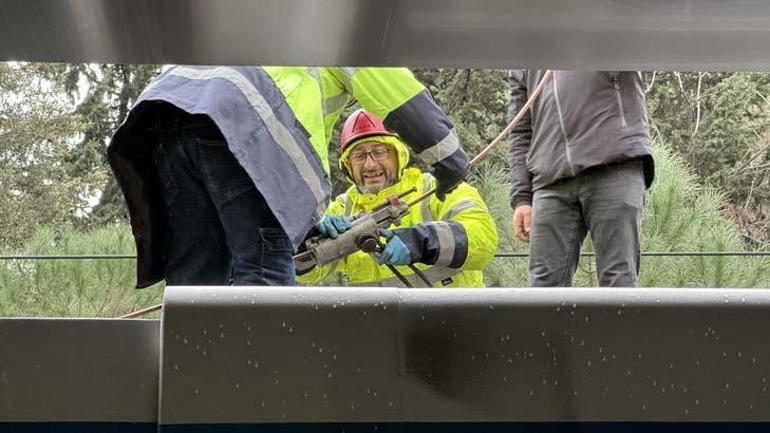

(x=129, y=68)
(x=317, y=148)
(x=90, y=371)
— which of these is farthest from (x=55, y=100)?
(x=90, y=371)

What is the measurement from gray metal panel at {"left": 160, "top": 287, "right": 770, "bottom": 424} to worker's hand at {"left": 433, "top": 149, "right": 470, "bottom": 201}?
1229 mm

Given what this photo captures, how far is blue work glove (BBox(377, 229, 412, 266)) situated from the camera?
2674 millimetres

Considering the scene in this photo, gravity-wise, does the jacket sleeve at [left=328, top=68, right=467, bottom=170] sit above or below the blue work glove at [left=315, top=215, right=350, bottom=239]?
above

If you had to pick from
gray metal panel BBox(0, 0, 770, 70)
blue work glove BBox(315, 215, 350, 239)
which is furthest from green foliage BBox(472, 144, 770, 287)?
gray metal panel BBox(0, 0, 770, 70)

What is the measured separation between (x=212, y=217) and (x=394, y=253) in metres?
0.82

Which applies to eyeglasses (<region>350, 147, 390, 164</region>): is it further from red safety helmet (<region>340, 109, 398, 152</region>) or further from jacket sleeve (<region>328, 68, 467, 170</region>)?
jacket sleeve (<region>328, 68, 467, 170</region>)

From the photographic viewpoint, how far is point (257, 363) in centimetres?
74

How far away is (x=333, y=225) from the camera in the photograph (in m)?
2.65

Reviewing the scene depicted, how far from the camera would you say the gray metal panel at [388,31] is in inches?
29.9

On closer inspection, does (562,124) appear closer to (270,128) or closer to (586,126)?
(586,126)

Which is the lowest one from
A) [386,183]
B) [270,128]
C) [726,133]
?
[386,183]

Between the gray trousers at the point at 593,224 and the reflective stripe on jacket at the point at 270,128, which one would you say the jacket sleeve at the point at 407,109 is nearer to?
the reflective stripe on jacket at the point at 270,128

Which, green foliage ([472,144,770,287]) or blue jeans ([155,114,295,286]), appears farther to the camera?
green foliage ([472,144,770,287])

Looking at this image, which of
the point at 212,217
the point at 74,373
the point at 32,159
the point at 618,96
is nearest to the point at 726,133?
the point at 32,159
